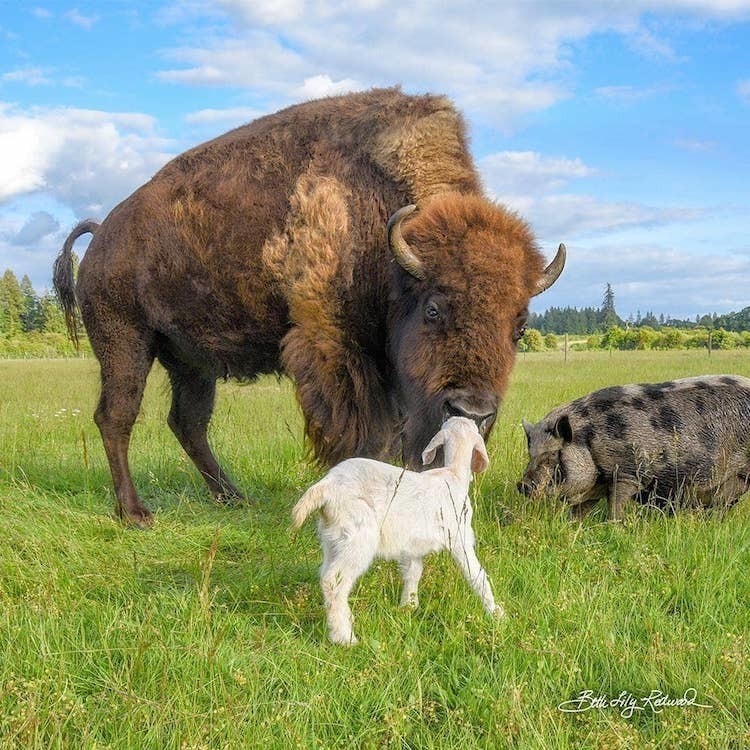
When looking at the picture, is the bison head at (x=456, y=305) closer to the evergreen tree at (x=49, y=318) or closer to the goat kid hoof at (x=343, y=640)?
the goat kid hoof at (x=343, y=640)

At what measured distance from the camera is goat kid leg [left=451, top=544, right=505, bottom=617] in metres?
3.42

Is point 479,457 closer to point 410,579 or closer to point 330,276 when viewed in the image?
point 410,579

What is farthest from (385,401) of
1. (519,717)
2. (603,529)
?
(519,717)

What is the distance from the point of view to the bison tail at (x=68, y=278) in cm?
724

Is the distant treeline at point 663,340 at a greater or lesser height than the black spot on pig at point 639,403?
greater

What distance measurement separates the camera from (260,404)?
1267 centimetres

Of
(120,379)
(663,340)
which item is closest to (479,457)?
(120,379)

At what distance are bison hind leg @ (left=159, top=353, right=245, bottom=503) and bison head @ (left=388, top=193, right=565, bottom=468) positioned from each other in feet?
8.15

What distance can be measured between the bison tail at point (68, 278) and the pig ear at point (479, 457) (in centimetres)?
471

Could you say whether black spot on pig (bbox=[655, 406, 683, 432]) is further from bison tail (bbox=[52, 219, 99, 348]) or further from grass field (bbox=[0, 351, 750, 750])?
bison tail (bbox=[52, 219, 99, 348])

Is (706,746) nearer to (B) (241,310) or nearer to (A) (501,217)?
(A) (501,217)

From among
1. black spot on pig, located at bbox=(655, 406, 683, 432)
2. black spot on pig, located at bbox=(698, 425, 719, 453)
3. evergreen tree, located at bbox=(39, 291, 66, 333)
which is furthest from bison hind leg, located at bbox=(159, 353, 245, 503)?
evergreen tree, located at bbox=(39, 291, 66, 333)

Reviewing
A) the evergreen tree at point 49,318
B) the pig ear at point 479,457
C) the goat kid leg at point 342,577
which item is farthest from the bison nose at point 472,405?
the evergreen tree at point 49,318
